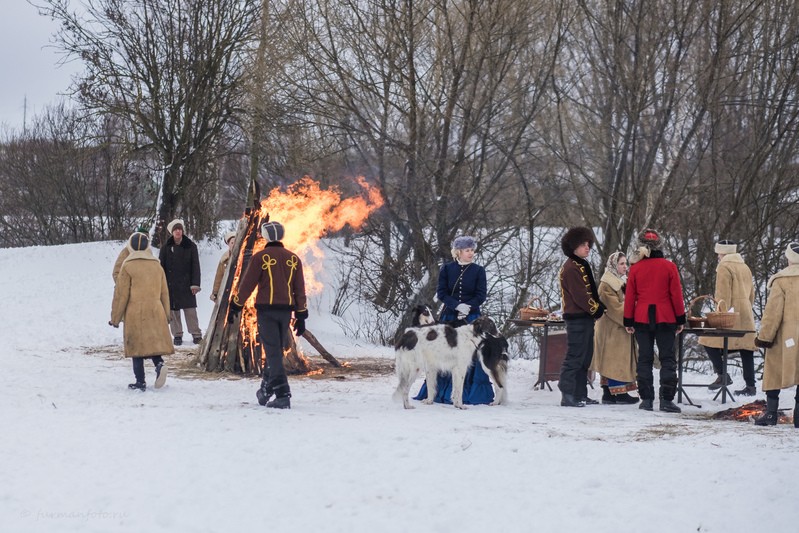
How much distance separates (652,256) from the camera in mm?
10039

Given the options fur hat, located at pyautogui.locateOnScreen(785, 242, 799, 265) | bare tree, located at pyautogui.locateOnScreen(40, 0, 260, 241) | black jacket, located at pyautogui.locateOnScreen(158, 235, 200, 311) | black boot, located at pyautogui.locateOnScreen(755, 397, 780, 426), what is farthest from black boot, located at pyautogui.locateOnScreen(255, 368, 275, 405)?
bare tree, located at pyautogui.locateOnScreen(40, 0, 260, 241)

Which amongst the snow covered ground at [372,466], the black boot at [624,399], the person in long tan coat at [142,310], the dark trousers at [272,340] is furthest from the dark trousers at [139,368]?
the black boot at [624,399]

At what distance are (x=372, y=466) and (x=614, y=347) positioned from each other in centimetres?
465

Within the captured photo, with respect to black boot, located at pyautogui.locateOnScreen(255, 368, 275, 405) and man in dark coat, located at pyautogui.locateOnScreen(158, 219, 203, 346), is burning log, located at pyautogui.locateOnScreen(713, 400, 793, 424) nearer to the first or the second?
black boot, located at pyautogui.locateOnScreen(255, 368, 275, 405)

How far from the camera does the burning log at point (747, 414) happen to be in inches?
361

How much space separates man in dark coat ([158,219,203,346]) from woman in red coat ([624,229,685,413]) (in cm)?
795

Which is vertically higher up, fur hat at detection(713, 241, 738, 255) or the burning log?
fur hat at detection(713, 241, 738, 255)

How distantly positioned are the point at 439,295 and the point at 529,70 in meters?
9.37

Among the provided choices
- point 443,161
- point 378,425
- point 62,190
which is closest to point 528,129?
point 443,161

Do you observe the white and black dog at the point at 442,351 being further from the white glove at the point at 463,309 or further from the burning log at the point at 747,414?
the burning log at the point at 747,414

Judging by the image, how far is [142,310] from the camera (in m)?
10.5

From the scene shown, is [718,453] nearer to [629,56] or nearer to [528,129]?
[629,56]

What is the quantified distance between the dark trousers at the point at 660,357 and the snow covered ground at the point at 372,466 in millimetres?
392

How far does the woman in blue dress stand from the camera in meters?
10.2
